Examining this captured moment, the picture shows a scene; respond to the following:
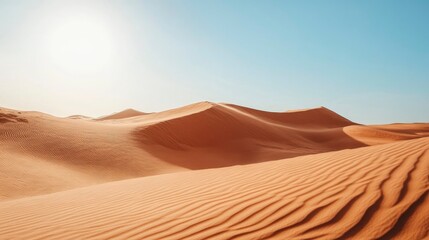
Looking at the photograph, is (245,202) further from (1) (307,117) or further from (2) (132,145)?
(1) (307,117)

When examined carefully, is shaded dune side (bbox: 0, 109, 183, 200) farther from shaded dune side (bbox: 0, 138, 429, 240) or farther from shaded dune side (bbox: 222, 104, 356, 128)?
shaded dune side (bbox: 222, 104, 356, 128)

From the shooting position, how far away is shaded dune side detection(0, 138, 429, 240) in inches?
103

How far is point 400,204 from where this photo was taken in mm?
2791

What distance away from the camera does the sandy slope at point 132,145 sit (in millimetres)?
10750

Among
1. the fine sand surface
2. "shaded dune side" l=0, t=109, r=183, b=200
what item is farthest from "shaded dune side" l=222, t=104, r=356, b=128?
the fine sand surface

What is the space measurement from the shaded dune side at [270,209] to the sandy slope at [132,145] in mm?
5567

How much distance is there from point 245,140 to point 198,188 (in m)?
14.5

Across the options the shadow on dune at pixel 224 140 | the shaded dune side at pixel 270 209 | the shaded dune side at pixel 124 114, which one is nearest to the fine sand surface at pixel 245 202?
the shaded dune side at pixel 270 209

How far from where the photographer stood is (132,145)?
14.8m

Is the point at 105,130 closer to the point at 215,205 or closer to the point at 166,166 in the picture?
the point at 166,166

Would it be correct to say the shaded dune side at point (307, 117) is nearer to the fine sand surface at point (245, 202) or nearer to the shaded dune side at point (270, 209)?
the fine sand surface at point (245, 202)

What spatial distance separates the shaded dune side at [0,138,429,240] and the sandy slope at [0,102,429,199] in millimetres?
5567

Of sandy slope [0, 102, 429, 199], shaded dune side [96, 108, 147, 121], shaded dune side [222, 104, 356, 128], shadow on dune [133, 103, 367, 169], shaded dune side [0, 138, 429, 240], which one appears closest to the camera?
shaded dune side [0, 138, 429, 240]

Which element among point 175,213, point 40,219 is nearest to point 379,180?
point 175,213
